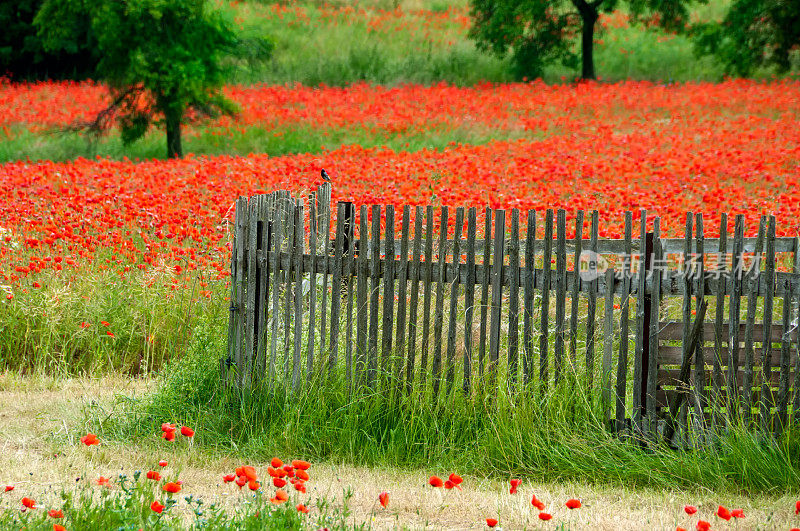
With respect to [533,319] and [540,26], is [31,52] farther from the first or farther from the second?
[533,319]

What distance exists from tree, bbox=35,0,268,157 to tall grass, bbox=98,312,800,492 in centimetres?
1304

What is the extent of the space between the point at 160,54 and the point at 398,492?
15.2m

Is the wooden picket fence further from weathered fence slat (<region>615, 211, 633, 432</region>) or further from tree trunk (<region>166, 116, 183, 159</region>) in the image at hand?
tree trunk (<region>166, 116, 183, 159</region>)

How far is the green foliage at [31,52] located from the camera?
32719mm

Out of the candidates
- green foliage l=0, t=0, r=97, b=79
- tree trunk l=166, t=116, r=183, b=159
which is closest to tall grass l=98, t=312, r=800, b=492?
tree trunk l=166, t=116, r=183, b=159

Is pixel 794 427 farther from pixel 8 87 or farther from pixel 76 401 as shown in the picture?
pixel 8 87

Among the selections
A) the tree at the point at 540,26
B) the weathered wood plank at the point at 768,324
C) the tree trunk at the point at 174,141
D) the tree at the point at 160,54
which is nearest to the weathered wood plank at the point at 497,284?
the weathered wood plank at the point at 768,324

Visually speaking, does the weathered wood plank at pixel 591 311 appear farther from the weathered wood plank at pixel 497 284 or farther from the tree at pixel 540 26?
the tree at pixel 540 26

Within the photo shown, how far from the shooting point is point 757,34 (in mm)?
24047

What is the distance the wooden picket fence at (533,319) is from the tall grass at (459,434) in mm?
93

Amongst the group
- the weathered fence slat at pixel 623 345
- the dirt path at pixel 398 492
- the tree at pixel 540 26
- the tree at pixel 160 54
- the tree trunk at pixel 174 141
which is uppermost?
the tree at pixel 540 26

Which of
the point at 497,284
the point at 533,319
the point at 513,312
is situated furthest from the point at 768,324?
the point at 497,284

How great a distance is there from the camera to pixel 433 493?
4484 millimetres

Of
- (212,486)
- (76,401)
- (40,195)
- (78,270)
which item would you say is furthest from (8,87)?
(212,486)
